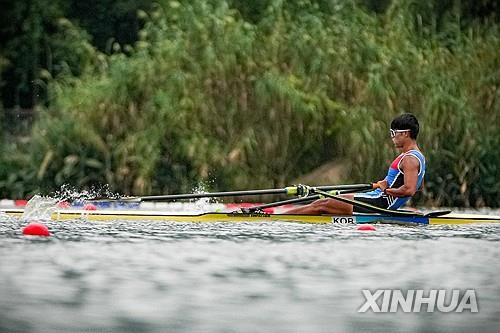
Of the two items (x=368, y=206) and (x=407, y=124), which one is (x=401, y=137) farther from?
(x=368, y=206)

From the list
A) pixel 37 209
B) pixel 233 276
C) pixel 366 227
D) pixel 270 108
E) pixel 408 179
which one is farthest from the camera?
pixel 270 108

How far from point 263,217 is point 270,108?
19.0 ft

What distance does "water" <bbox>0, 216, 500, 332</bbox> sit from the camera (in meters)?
6.30

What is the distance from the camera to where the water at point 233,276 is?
20.7ft

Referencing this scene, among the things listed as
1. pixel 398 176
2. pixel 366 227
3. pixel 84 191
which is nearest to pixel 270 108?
pixel 84 191

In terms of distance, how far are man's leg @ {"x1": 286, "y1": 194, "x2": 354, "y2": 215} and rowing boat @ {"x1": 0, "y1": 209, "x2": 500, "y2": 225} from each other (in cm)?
7

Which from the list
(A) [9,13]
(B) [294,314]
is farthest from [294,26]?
(A) [9,13]

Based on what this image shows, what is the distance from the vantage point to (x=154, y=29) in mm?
20375

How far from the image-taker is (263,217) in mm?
13492

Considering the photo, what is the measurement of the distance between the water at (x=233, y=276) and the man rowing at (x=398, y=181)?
46 centimetres

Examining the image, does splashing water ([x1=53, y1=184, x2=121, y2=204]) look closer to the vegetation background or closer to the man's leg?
the vegetation background

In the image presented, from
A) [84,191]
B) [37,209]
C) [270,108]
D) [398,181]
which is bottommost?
[37,209]

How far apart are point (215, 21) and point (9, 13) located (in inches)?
704

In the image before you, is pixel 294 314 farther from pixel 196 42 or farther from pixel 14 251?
pixel 196 42
